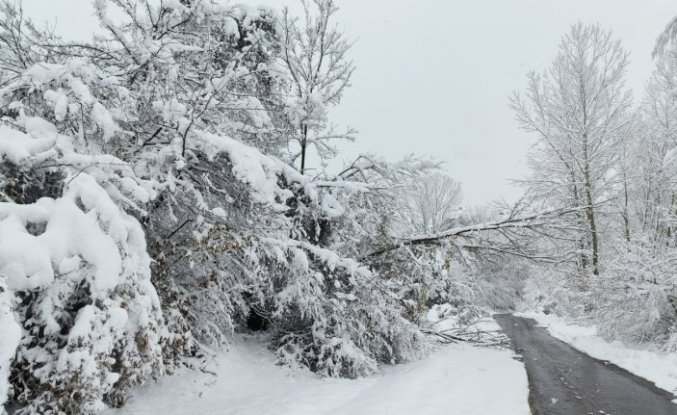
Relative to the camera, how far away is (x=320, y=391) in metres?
6.82

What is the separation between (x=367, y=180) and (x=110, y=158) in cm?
618

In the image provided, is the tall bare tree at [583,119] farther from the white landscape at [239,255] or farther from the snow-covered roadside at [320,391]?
the snow-covered roadside at [320,391]

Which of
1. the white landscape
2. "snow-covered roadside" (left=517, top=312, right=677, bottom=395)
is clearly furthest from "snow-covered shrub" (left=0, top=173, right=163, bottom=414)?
"snow-covered roadside" (left=517, top=312, right=677, bottom=395)

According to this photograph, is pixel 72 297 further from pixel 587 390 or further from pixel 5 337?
pixel 587 390

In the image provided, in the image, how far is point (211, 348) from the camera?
716 cm

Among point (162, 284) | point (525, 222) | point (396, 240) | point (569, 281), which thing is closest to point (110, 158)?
point (162, 284)

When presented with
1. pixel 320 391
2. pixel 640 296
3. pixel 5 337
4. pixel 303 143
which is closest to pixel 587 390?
pixel 320 391

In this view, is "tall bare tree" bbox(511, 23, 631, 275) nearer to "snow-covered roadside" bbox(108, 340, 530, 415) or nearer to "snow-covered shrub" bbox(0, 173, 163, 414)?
"snow-covered roadside" bbox(108, 340, 530, 415)

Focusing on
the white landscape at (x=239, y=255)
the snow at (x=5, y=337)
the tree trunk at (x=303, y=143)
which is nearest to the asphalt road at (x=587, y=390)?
Answer: the white landscape at (x=239, y=255)

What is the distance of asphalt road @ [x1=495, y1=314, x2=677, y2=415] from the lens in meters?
6.59

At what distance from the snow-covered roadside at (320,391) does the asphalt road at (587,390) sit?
1.16ft

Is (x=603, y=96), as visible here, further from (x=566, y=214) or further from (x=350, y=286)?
(x=350, y=286)

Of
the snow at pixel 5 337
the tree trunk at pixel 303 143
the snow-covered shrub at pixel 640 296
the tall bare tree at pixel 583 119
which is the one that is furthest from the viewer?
the tall bare tree at pixel 583 119

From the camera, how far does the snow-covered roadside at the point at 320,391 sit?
5.76m
